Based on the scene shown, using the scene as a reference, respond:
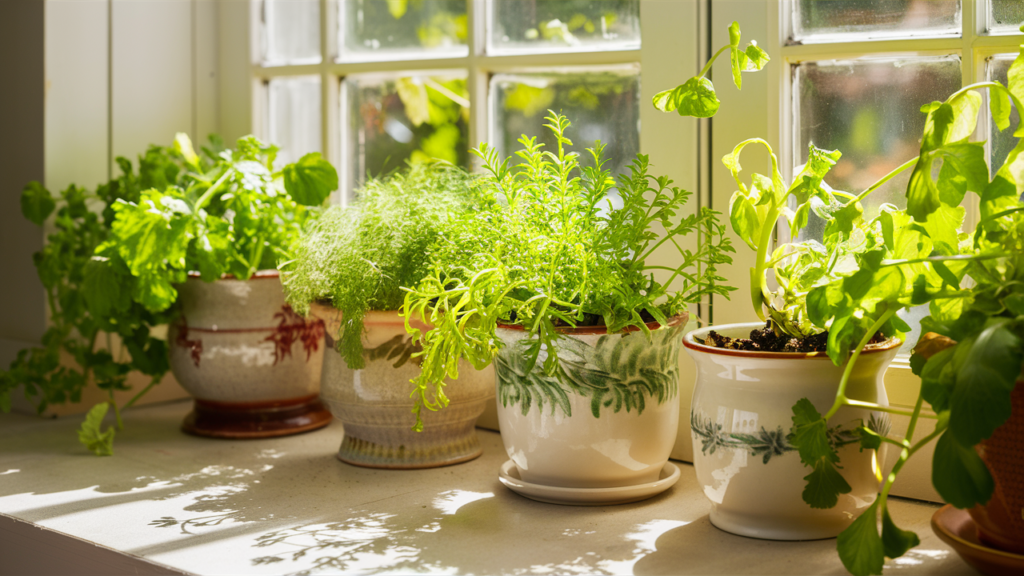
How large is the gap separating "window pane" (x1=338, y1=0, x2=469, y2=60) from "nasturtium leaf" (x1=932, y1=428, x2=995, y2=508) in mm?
909

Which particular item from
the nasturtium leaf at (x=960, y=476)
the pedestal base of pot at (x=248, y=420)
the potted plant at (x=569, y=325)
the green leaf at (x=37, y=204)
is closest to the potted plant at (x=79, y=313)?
the green leaf at (x=37, y=204)

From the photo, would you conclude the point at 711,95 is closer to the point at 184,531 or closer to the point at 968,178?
the point at 968,178

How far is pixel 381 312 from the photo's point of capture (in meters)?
1.03

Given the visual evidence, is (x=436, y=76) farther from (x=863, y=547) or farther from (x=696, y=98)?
(x=863, y=547)

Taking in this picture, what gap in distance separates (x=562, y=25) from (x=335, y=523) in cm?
73

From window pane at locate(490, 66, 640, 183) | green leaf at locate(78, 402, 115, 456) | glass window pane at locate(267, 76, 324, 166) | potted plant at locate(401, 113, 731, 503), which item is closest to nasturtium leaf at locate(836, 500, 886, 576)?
potted plant at locate(401, 113, 731, 503)

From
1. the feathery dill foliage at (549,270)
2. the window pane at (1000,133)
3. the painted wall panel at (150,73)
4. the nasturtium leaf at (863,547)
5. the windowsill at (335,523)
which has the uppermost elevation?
the painted wall panel at (150,73)

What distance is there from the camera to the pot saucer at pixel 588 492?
→ 36.0 inches

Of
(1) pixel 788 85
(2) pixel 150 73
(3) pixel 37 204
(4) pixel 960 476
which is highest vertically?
(2) pixel 150 73

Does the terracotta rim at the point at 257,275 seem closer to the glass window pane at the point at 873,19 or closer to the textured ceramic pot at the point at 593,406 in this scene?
the textured ceramic pot at the point at 593,406

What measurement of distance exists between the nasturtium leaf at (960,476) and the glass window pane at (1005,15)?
496 mm

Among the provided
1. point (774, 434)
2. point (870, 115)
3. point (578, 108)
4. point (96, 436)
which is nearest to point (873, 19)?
point (870, 115)

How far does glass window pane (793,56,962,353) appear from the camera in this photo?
3.14ft

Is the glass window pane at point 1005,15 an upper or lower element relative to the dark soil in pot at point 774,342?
upper
